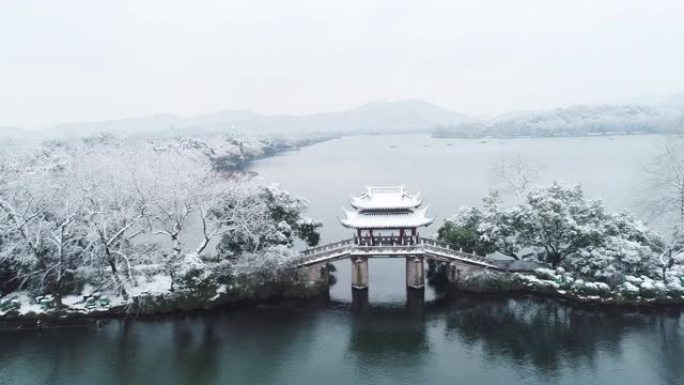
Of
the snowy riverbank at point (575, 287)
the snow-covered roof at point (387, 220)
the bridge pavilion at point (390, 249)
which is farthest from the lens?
the bridge pavilion at point (390, 249)

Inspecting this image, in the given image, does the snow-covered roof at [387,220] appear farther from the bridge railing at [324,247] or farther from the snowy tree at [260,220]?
the snowy tree at [260,220]

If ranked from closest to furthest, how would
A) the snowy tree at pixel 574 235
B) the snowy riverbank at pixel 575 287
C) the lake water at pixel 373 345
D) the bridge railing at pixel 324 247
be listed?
the lake water at pixel 373 345, the snowy riverbank at pixel 575 287, the snowy tree at pixel 574 235, the bridge railing at pixel 324 247

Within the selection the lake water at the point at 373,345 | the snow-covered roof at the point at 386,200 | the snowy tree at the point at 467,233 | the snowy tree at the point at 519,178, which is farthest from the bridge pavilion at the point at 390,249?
the snowy tree at the point at 519,178

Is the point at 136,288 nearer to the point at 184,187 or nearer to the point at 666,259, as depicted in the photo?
the point at 184,187

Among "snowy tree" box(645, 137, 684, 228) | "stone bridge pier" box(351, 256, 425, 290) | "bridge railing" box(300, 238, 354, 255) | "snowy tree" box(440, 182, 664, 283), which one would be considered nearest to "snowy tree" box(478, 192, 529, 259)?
"snowy tree" box(440, 182, 664, 283)

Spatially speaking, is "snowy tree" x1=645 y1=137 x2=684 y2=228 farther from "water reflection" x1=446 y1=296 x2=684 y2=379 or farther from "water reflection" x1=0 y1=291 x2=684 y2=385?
"water reflection" x1=0 y1=291 x2=684 y2=385

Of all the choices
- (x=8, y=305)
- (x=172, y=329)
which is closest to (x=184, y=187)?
(x=172, y=329)
